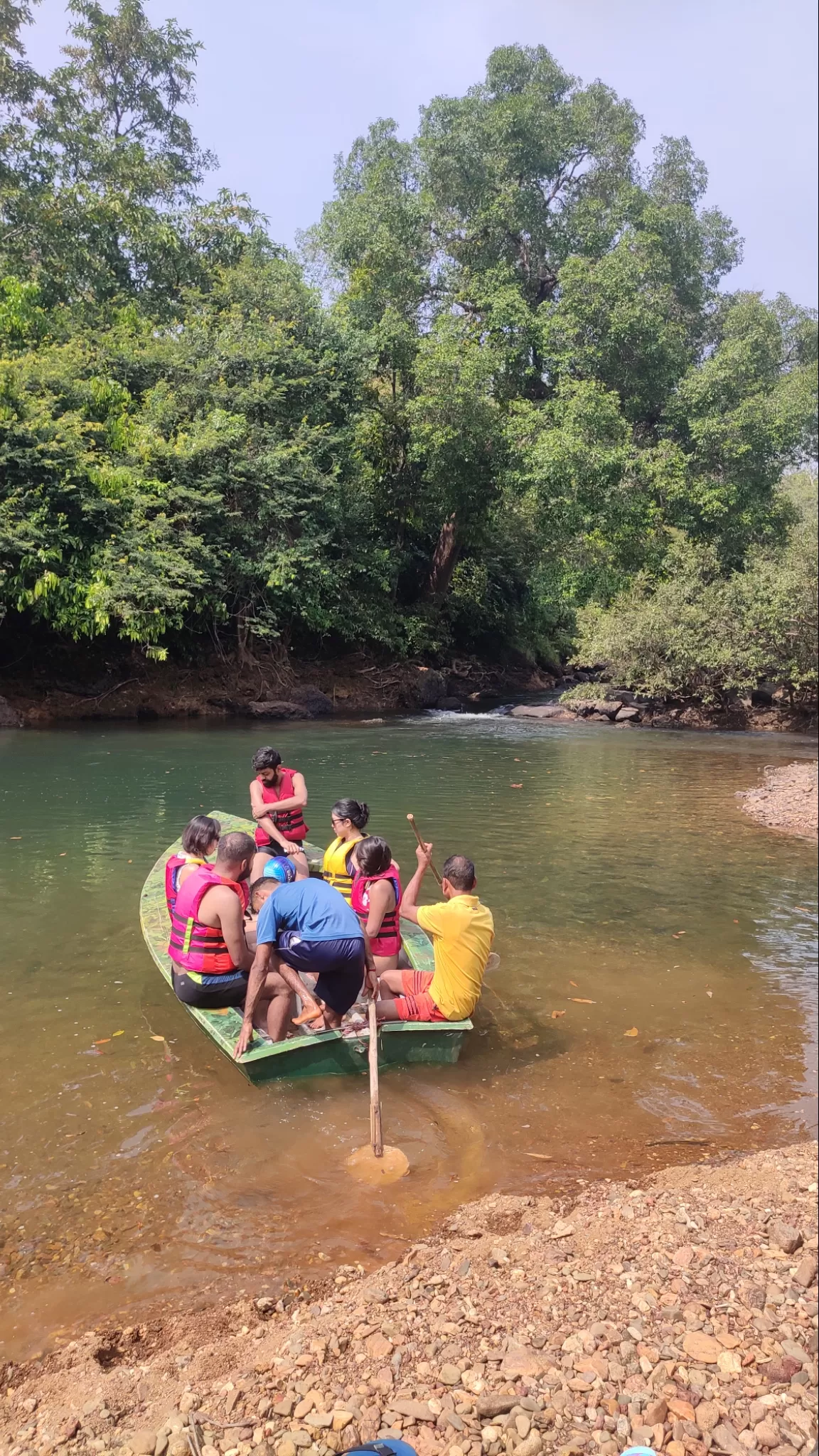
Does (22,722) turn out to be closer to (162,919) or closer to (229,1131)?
(162,919)

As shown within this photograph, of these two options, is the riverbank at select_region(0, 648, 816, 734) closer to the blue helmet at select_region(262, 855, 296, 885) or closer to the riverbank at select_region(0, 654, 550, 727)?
the riverbank at select_region(0, 654, 550, 727)

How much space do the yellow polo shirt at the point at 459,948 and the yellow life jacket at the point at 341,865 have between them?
1.18m

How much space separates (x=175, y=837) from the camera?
9.77 metres

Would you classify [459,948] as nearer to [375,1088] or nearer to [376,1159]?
[375,1088]

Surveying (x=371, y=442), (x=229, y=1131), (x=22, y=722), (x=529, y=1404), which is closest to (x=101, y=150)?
(x=371, y=442)

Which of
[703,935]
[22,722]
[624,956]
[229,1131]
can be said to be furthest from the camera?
[22,722]


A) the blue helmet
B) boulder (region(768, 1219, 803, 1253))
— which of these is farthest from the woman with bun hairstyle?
boulder (region(768, 1219, 803, 1253))

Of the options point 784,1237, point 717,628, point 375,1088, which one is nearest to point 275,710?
point 717,628

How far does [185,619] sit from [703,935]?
16.6 meters

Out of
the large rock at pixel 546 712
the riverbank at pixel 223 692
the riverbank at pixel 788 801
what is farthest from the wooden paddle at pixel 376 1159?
the large rock at pixel 546 712

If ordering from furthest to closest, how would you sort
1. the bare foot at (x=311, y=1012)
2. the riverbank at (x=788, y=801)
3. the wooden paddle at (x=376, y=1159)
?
the riverbank at (x=788, y=801)
the bare foot at (x=311, y=1012)
the wooden paddle at (x=376, y=1159)

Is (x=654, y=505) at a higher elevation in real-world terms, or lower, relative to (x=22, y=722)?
higher

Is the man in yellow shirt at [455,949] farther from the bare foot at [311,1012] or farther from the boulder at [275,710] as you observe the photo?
the boulder at [275,710]

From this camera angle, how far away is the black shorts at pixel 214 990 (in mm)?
4852
